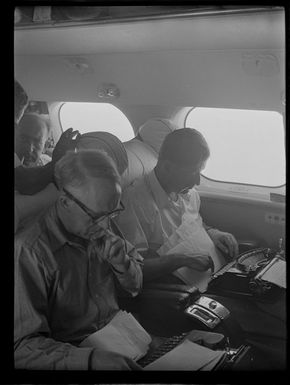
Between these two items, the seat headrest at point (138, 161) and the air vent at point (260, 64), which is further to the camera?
the seat headrest at point (138, 161)

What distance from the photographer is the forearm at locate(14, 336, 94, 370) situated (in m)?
2.22

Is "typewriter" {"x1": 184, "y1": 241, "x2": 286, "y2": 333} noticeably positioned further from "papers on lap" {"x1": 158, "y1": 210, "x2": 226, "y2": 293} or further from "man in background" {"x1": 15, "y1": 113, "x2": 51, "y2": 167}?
"man in background" {"x1": 15, "y1": 113, "x2": 51, "y2": 167}

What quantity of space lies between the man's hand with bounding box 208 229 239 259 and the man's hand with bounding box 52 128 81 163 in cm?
77

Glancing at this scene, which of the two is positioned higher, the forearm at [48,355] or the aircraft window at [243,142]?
the aircraft window at [243,142]

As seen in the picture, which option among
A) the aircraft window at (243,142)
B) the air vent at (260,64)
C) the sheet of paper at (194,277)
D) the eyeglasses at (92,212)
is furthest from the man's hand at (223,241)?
the air vent at (260,64)

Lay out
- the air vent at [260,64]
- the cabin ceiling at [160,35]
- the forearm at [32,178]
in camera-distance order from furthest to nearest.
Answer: the forearm at [32,178] → the air vent at [260,64] → the cabin ceiling at [160,35]

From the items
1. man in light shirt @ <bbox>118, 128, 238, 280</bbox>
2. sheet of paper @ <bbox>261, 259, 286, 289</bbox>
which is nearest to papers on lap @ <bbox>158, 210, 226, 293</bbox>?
man in light shirt @ <bbox>118, 128, 238, 280</bbox>

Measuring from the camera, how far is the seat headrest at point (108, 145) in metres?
2.31

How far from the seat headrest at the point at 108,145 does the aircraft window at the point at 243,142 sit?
1.12ft

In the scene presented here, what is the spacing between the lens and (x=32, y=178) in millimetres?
2297

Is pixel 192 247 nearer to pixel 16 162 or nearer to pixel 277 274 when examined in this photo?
pixel 277 274

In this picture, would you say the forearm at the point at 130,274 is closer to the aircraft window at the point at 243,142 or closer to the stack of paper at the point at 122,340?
the stack of paper at the point at 122,340

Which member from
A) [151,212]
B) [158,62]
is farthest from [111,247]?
[158,62]
